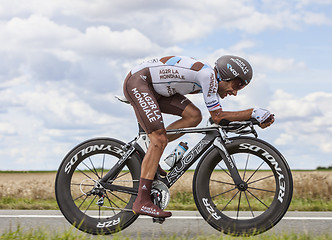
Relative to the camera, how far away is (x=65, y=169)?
18.7 ft

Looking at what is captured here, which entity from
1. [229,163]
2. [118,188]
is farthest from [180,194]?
[229,163]

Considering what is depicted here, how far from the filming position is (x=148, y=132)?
5426mm

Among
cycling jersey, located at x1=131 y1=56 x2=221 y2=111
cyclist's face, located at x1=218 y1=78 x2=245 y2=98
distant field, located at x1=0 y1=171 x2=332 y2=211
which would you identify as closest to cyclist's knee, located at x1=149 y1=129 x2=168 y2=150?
cycling jersey, located at x1=131 y1=56 x2=221 y2=111

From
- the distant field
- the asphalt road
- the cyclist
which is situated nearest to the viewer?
the cyclist

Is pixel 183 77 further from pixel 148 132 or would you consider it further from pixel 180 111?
pixel 148 132

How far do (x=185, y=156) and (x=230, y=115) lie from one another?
2.35ft

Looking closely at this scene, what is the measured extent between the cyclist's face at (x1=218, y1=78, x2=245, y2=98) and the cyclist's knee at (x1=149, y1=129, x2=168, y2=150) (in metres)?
0.79

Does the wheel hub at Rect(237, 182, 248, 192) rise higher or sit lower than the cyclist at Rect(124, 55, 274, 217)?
lower

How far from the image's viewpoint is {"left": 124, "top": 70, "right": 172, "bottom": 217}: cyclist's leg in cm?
538

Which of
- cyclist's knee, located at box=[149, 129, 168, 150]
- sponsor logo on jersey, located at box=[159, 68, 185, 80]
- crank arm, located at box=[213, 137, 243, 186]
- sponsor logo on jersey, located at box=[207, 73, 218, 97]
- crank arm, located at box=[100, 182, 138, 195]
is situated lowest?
crank arm, located at box=[100, 182, 138, 195]

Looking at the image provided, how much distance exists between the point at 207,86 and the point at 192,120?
62 centimetres

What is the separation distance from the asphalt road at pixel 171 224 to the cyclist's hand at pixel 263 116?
1.21m

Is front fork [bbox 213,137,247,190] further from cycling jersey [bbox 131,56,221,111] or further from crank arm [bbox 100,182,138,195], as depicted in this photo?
crank arm [bbox 100,182,138,195]

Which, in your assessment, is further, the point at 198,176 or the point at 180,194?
the point at 180,194
